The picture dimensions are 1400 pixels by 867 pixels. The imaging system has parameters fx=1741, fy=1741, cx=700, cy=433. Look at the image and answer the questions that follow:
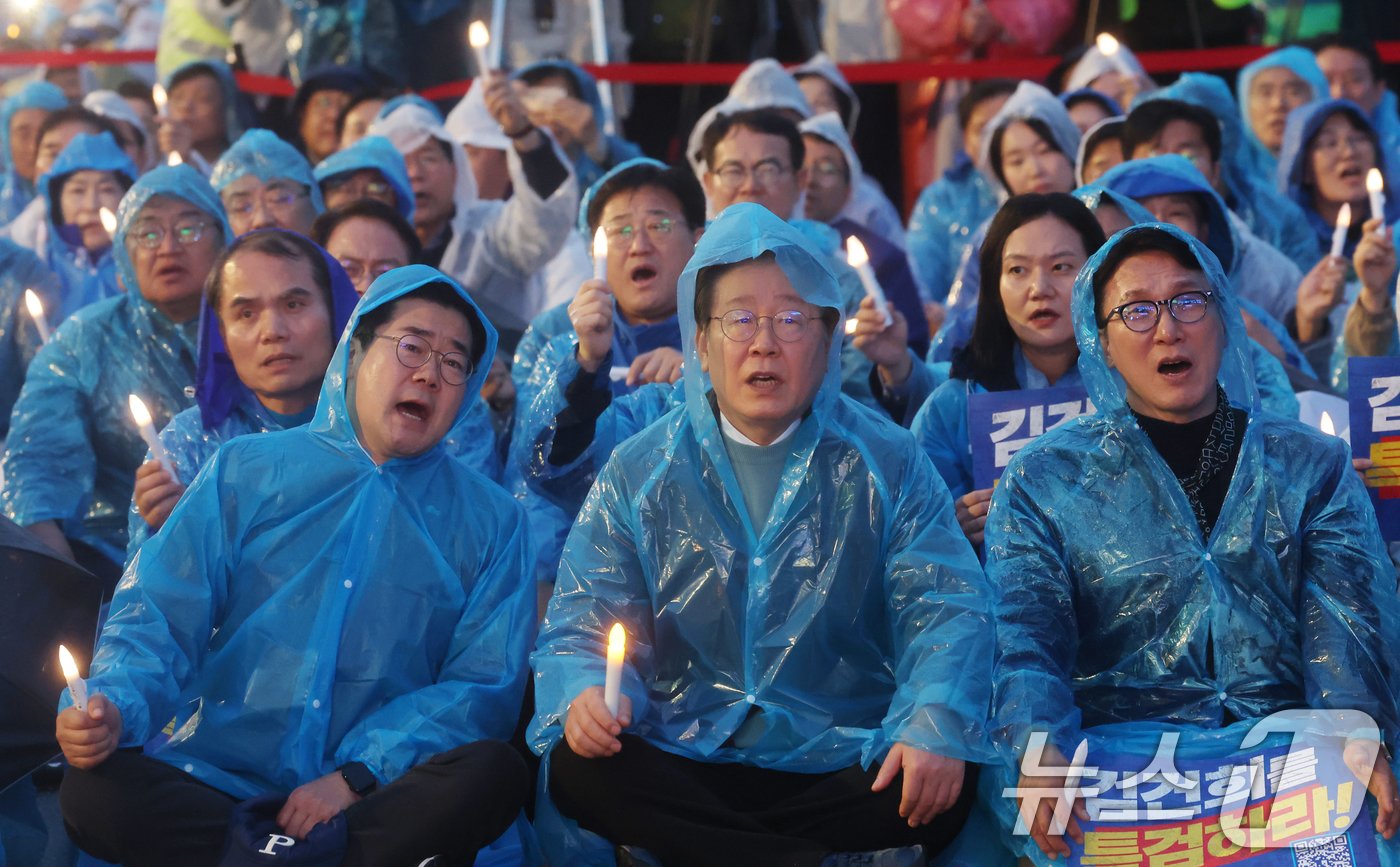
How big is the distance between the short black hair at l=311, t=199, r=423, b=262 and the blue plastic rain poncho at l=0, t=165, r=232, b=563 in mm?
524

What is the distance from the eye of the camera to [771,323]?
3.57 metres

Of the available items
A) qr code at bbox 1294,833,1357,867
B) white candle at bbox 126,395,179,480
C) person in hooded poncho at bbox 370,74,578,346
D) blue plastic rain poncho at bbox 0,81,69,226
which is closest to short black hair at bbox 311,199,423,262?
person in hooded poncho at bbox 370,74,578,346

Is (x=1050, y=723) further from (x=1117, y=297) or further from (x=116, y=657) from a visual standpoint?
(x=116, y=657)

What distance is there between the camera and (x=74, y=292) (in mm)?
6652

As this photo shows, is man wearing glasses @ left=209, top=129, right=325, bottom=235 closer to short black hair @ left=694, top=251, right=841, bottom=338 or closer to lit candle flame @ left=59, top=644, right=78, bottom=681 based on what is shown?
short black hair @ left=694, top=251, right=841, bottom=338

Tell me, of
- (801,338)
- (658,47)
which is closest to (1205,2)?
(658,47)

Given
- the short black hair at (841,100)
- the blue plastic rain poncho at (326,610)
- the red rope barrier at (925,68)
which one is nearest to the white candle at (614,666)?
the blue plastic rain poncho at (326,610)

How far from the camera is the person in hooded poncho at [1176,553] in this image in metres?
3.40

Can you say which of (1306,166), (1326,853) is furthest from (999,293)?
(1306,166)

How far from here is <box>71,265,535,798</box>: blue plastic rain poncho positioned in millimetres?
3531

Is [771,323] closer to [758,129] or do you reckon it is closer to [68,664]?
[68,664]

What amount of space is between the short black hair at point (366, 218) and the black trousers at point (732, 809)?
2453mm

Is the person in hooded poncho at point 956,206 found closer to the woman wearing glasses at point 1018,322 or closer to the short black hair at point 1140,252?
the woman wearing glasses at point 1018,322

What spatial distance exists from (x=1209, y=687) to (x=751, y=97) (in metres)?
4.20
